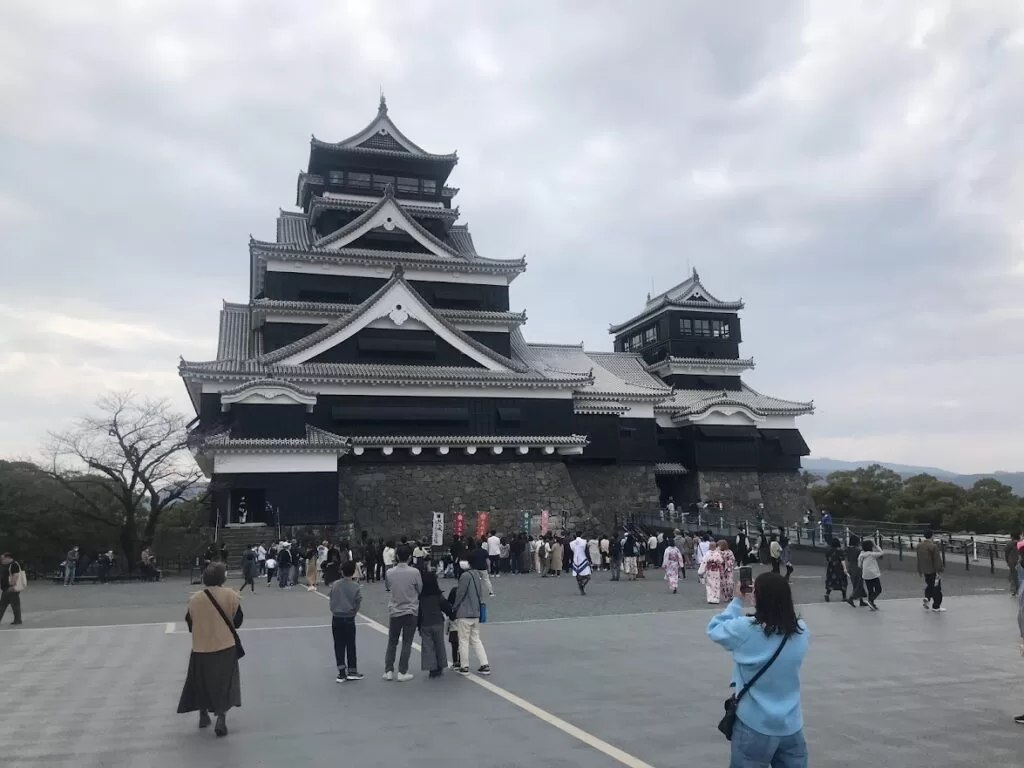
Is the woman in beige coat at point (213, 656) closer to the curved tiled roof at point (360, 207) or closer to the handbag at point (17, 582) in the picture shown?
the handbag at point (17, 582)

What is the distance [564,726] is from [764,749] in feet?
10.3

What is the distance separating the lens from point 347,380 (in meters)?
28.5

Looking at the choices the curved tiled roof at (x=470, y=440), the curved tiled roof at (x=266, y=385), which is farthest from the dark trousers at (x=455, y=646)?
the curved tiled roof at (x=470, y=440)

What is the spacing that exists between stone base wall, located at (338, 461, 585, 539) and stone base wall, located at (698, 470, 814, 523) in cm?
911

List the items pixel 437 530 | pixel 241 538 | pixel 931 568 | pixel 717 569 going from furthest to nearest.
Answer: pixel 437 530
pixel 241 538
pixel 717 569
pixel 931 568

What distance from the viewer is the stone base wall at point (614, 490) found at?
1341 inches

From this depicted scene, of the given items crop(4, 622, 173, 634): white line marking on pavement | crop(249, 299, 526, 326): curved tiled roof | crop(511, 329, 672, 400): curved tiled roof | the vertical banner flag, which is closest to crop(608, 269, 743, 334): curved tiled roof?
crop(511, 329, 672, 400): curved tiled roof

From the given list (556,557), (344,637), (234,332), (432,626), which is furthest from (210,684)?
(234,332)

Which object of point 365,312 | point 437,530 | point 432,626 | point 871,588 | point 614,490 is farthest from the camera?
point 614,490

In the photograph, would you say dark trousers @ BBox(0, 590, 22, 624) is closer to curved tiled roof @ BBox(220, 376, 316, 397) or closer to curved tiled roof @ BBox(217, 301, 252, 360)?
curved tiled roof @ BBox(220, 376, 316, 397)

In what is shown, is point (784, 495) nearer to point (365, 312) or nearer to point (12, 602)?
point (365, 312)

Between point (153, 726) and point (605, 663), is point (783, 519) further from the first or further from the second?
point (153, 726)

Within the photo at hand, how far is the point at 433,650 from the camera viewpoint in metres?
8.71

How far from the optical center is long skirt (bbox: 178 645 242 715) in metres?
6.57
